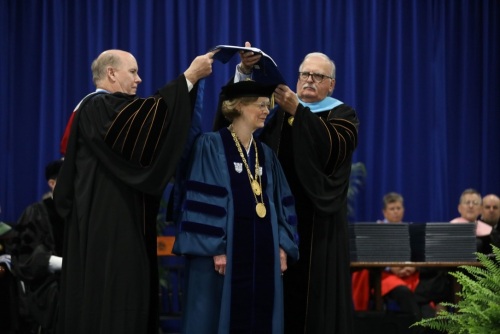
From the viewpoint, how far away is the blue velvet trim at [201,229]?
187 inches

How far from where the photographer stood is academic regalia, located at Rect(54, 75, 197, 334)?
→ 188 inches

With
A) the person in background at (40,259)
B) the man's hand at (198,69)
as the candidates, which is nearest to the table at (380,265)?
the person in background at (40,259)

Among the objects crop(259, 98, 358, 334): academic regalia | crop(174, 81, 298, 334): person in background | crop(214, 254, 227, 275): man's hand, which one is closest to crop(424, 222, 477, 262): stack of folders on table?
crop(259, 98, 358, 334): academic regalia

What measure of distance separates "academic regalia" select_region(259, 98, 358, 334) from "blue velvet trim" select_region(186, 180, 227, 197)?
59 centimetres

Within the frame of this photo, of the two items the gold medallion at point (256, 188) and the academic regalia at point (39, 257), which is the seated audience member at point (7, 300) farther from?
the gold medallion at point (256, 188)

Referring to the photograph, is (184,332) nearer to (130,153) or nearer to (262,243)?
(262,243)

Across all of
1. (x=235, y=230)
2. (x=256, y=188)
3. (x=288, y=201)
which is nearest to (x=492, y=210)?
(x=288, y=201)

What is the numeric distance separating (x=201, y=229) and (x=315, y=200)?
2.65ft

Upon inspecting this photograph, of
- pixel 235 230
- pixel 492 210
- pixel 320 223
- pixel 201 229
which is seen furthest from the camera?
pixel 492 210

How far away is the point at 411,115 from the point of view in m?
10.9

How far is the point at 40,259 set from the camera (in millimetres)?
6719

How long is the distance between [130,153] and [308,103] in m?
1.49

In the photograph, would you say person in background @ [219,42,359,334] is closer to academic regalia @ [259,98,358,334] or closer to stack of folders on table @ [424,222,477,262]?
academic regalia @ [259,98,358,334]

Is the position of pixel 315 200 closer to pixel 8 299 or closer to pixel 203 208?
pixel 203 208
